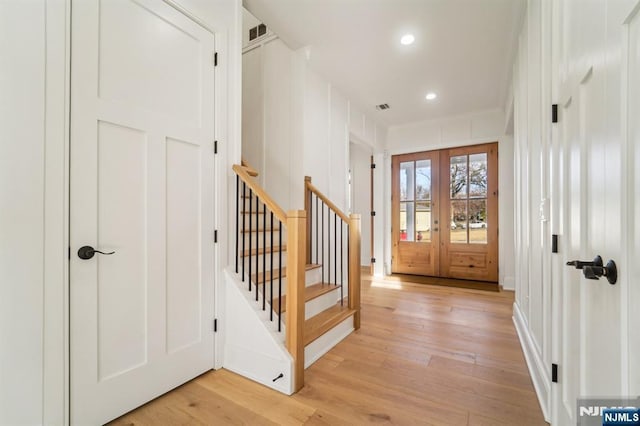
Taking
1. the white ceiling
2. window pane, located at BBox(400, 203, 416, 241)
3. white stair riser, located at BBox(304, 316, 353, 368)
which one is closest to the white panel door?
white stair riser, located at BBox(304, 316, 353, 368)

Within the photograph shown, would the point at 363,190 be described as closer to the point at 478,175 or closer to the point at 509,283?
the point at 478,175

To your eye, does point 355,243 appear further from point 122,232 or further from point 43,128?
point 43,128

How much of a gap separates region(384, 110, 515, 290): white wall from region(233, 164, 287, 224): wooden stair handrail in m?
3.70

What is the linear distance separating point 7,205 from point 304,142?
7.84ft

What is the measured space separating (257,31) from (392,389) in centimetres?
365

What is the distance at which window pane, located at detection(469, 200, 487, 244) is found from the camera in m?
4.72

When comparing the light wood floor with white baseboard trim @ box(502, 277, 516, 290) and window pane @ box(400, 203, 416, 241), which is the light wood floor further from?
window pane @ box(400, 203, 416, 241)

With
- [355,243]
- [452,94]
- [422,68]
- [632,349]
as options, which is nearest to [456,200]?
[452,94]

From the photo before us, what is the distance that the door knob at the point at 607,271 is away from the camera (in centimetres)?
80

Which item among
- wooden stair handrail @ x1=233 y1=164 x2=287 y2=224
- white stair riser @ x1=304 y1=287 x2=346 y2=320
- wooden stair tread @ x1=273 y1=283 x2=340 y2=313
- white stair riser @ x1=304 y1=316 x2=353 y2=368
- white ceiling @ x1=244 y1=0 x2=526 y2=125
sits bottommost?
white stair riser @ x1=304 y1=316 x2=353 y2=368

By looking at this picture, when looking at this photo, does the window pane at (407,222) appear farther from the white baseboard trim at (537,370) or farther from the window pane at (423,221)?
the white baseboard trim at (537,370)

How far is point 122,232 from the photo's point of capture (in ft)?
5.29

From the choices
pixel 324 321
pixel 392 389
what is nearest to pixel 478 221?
pixel 324 321

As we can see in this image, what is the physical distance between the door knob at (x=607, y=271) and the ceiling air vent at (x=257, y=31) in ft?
11.3
